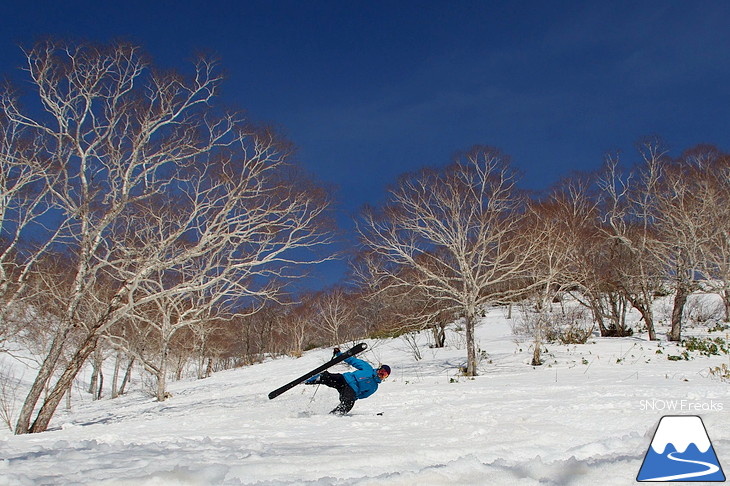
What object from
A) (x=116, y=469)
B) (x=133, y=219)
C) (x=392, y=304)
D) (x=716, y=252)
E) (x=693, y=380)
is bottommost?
(x=693, y=380)

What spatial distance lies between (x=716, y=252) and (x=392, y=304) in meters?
12.8

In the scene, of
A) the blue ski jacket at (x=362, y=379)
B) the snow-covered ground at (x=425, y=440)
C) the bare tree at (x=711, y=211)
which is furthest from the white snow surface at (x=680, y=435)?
the bare tree at (x=711, y=211)

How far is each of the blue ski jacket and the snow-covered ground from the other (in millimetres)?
423

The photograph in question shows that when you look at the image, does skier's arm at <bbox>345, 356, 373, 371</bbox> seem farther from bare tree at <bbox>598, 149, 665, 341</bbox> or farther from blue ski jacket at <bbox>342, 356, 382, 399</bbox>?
bare tree at <bbox>598, 149, 665, 341</bbox>

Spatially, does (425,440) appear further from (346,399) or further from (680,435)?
(346,399)

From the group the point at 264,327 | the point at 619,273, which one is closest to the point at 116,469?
the point at 619,273

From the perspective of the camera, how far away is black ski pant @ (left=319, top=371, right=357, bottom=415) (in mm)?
7465

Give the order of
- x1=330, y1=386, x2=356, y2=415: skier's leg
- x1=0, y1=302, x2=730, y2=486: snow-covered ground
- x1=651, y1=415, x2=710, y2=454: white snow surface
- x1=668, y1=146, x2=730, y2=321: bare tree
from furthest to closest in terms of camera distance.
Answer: x1=668, y1=146, x2=730, y2=321: bare tree
x1=330, y1=386, x2=356, y2=415: skier's leg
x1=651, y1=415, x2=710, y2=454: white snow surface
x1=0, y1=302, x2=730, y2=486: snow-covered ground

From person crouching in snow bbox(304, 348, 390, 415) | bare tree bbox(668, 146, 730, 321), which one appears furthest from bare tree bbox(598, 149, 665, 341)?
person crouching in snow bbox(304, 348, 390, 415)

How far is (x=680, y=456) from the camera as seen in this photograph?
2916 mm

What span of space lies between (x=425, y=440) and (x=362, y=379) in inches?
116

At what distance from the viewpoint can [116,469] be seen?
3.14 m

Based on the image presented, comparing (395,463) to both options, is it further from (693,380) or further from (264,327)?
(264,327)

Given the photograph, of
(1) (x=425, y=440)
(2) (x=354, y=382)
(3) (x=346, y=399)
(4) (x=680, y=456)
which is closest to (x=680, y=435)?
(4) (x=680, y=456)
